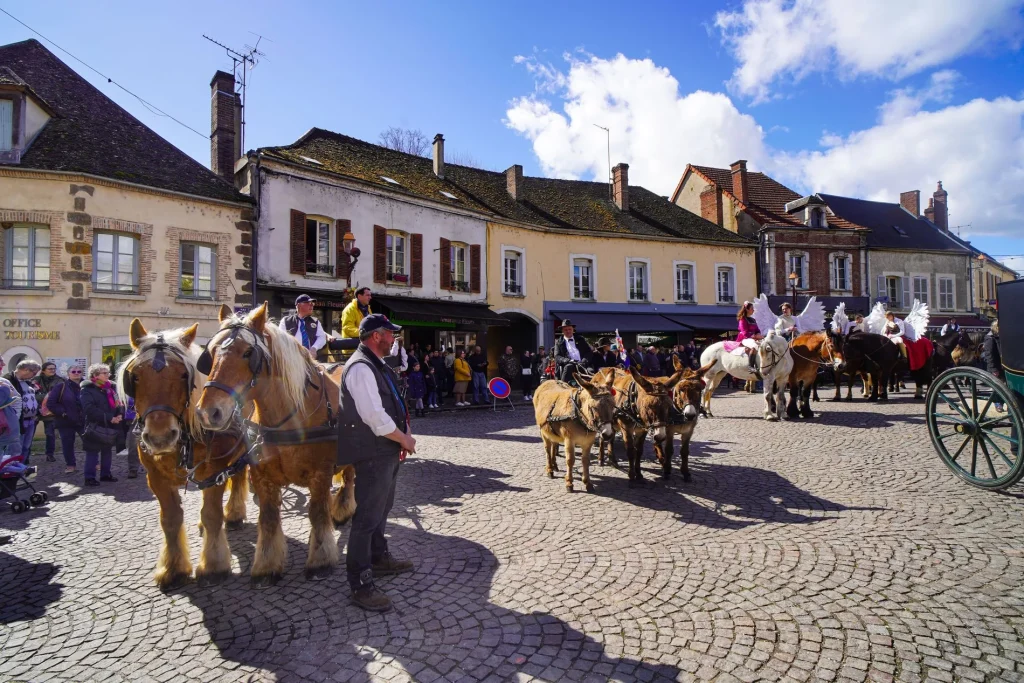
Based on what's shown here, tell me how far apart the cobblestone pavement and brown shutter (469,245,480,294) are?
13783 millimetres

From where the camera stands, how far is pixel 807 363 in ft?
33.1

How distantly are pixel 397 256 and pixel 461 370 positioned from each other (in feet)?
17.1

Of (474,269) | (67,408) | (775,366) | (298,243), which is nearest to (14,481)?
(67,408)

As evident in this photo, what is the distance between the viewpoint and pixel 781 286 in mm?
24625

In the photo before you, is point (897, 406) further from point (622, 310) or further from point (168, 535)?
point (168, 535)

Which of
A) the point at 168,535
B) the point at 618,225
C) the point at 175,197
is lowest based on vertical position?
the point at 168,535

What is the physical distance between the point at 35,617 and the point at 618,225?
73.5ft

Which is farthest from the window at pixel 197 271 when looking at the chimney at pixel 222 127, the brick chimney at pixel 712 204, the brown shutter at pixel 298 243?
the brick chimney at pixel 712 204

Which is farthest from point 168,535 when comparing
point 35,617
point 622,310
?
point 622,310

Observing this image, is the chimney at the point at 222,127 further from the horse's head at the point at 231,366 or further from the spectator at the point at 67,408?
the horse's head at the point at 231,366

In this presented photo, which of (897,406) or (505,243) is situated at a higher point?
(505,243)

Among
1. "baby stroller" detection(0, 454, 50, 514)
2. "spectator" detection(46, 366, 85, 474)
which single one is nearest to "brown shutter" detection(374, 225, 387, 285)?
"spectator" detection(46, 366, 85, 474)

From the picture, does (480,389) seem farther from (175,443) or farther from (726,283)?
(726,283)

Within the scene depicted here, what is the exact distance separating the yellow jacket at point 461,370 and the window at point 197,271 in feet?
22.3
